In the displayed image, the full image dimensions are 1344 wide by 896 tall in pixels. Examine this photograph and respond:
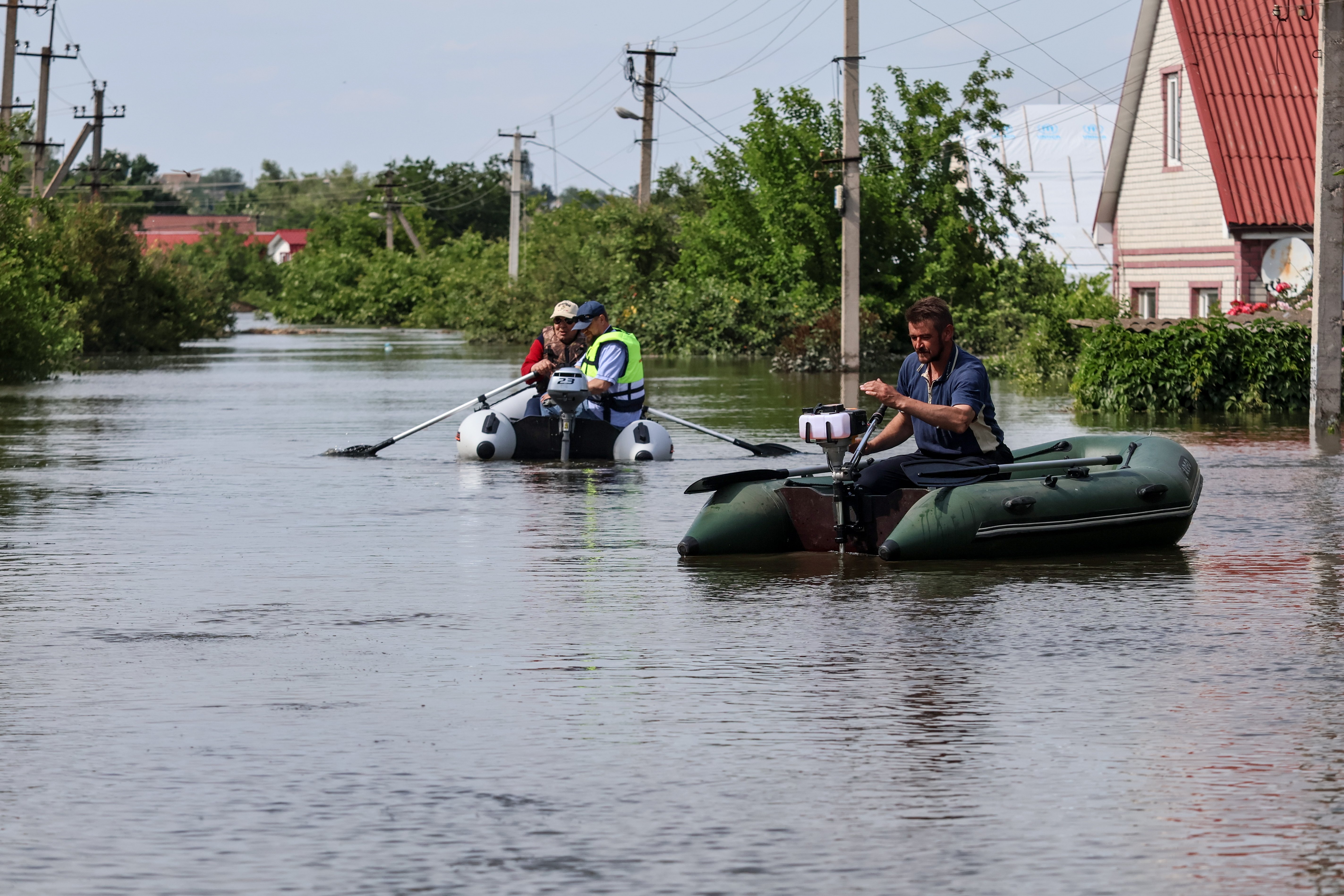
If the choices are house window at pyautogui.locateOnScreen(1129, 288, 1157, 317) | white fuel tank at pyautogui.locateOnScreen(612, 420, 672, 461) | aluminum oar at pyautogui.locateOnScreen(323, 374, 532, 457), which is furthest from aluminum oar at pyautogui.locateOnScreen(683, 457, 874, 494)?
house window at pyautogui.locateOnScreen(1129, 288, 1157, 317)

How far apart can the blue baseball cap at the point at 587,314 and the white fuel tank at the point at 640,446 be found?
110 centimetres

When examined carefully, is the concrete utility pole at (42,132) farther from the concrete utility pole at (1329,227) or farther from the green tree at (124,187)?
the concrete utility pole at (1329,227)

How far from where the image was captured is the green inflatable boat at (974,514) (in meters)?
12.8

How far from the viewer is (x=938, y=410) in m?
13.1

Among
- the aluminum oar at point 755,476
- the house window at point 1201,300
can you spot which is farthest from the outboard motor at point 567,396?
the house window at point 1201,300

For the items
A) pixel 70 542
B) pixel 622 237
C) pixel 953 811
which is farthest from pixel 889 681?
pixel 622 237

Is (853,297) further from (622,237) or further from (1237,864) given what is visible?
(1237,864)

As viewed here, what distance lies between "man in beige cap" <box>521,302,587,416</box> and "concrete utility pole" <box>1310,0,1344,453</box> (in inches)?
284

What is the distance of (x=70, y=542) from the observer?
14.6 meters

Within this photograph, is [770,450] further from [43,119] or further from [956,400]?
[43,119]

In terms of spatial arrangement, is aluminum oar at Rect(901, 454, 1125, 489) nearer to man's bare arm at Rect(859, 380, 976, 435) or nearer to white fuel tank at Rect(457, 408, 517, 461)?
man's bare arm at Rect(859, 380, 976, 435)

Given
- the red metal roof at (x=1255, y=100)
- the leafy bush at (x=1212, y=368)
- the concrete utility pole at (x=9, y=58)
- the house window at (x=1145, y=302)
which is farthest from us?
the concrete utility pole at (x=9, y=58)

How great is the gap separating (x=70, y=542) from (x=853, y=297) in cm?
2806

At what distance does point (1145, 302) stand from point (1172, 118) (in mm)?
3486
